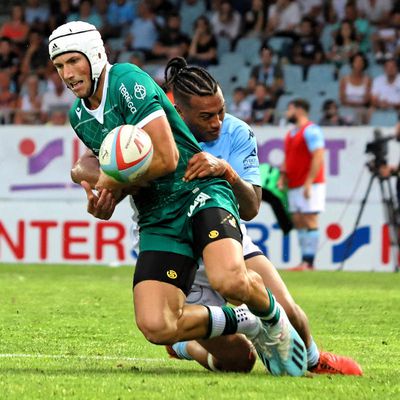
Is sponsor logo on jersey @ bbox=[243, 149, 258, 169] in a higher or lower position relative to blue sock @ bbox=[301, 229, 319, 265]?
higher

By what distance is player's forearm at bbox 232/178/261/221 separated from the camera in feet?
24.9

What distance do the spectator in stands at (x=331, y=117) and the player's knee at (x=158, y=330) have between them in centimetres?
1231

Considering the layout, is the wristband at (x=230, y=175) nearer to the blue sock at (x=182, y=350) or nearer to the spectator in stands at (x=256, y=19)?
the blue sock at (x=182, y=350)

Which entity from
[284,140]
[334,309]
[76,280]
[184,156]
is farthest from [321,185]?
[184,156]

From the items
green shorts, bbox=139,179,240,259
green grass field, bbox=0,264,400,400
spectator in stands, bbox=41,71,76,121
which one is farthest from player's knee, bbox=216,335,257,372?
spectator in stands, bbox=41,71,76,121

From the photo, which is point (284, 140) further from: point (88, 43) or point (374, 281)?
point (88, 43)

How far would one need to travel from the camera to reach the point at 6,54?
22.8 metres

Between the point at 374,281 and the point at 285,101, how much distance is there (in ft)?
16.9

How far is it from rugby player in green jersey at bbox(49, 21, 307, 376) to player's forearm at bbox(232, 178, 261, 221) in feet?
0.46

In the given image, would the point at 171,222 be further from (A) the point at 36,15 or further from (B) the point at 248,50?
(A) the point at 36,15

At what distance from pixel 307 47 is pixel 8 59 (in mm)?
5367

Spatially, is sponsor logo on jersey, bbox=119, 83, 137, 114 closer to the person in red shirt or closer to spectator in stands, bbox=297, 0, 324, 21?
the person in red shirt

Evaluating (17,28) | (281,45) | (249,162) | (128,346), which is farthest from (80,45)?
(17,28)

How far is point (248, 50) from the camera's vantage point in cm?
2223
